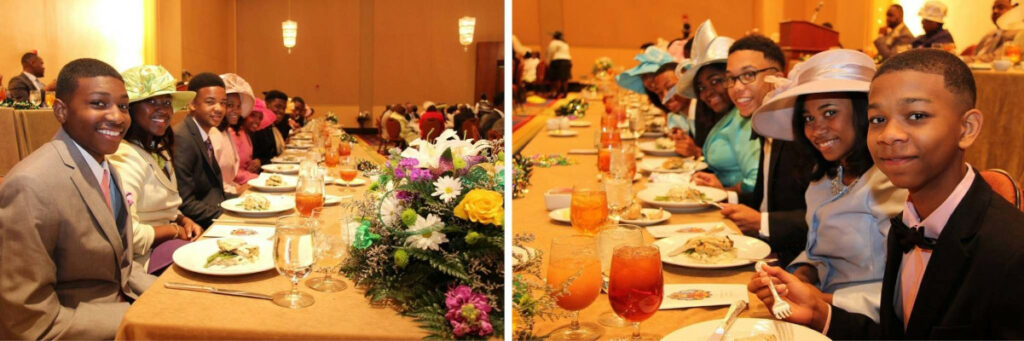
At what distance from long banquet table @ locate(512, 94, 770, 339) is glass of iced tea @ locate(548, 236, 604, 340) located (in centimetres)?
8

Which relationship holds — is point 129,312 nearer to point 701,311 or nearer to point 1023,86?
point 701,311

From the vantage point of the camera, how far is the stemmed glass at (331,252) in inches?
63.1

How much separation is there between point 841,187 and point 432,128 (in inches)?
45.9

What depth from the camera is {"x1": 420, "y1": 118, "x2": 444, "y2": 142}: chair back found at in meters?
2.35

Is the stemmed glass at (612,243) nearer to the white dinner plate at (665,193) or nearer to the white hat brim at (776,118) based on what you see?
the white hat brim at (776,118)

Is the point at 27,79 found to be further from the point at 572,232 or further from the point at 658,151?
the point at 658,151

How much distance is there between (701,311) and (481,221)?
0.41 m

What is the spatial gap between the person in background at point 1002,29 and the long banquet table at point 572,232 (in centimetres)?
402

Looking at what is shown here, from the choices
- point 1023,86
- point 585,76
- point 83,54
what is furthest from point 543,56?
point 83,54

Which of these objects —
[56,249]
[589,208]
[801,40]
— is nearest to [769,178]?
[589,208]

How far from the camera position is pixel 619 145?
273cm

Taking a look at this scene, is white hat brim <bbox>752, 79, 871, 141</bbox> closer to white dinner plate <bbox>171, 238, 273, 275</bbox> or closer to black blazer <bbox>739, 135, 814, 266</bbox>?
black blazer <bbox>739, 135, 814, 266</bbox>

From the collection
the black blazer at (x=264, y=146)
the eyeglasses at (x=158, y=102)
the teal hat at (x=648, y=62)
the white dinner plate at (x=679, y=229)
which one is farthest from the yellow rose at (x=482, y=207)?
the teal hat at (x=648, y=62)

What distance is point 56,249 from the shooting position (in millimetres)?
1589
